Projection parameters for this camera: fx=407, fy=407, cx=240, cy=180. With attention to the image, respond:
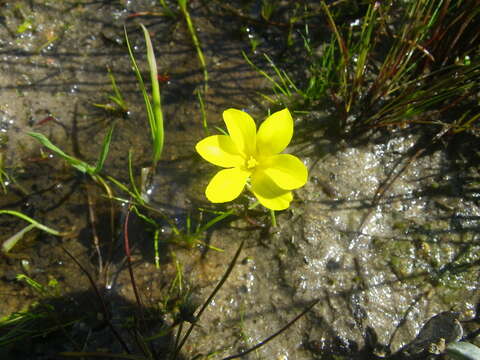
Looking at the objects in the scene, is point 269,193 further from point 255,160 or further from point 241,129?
point 241,129

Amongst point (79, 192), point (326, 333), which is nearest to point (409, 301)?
point (326, 333)

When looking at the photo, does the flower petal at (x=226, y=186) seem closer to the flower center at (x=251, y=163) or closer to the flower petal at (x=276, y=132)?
the flower center at (x=251, y=163)

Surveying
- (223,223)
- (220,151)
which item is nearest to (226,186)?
(220,151)

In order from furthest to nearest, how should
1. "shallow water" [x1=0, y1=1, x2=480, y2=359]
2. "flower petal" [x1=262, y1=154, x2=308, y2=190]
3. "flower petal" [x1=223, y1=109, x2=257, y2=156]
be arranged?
1. "shallow water" [x1=0, y1=1, x2=480, y2=359]
2. "flower petal" [x1=223, y1=109, x2=257, y2=156]
3. "flower petal" [x1=262, y1=154, x2=308, y2=190]

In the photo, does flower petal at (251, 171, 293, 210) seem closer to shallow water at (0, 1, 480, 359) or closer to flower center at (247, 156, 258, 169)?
flower center at (247, 156, 258, 169)

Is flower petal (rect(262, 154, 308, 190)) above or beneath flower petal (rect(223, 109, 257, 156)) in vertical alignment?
beneath

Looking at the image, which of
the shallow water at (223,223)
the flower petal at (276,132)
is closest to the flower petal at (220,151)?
the flower petal at (276,132)

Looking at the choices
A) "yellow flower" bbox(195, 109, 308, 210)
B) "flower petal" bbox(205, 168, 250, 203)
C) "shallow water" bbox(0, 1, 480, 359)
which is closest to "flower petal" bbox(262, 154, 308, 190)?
"yellow flower" bbox(195, 109, 308, 210)
